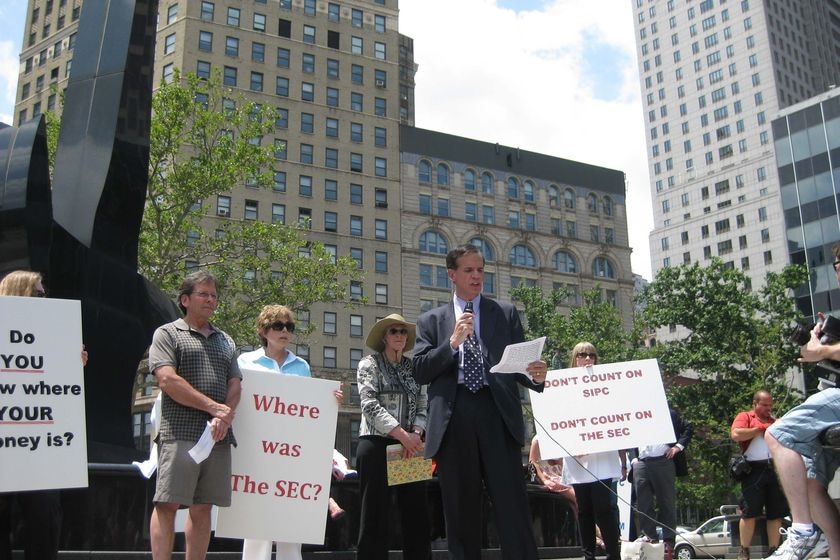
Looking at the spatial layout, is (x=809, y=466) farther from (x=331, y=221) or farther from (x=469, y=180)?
(x=469, y=180)

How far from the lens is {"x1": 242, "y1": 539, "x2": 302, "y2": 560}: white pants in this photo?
21.1ft

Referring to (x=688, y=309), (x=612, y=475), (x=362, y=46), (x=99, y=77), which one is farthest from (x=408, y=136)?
(x=612, y=475)

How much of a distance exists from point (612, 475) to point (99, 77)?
9529mm

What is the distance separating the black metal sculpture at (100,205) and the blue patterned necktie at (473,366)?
5.67m

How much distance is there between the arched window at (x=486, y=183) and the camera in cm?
7838

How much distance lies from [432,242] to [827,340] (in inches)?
2736

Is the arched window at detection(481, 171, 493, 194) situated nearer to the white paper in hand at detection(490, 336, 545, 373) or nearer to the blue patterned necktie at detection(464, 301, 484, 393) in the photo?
the blue patterned necktie at detection(464, 301, 484, 393)

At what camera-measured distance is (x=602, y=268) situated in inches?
3280

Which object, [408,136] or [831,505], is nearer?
[831,505]

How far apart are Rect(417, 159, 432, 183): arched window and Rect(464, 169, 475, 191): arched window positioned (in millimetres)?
3852

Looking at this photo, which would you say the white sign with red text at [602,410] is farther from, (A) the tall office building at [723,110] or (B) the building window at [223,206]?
(A) the tall office building at [723,110]

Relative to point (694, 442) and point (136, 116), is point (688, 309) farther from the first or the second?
point (136, 116)

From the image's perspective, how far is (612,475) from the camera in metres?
8.20

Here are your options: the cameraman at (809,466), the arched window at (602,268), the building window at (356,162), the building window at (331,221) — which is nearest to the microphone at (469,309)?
the cameraman at (809,466)
